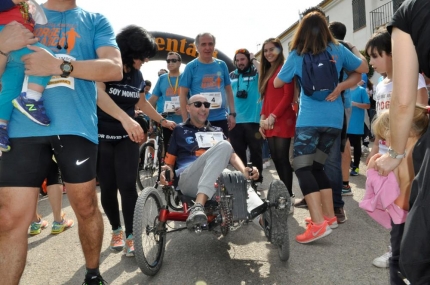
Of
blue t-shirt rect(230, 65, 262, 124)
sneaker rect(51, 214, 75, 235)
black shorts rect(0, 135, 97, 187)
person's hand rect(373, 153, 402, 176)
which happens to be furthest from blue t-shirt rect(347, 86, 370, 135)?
black shorts rect(0, 135, 97, 187)

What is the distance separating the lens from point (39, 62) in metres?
2.02

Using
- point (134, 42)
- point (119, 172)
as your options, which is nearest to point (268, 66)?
point (134, 42)

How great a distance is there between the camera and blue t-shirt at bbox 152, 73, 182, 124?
664cm

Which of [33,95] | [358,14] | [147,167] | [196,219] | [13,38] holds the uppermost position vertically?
[358,14]

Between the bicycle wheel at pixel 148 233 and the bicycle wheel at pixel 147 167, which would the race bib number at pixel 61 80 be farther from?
the bicycle wheel at pixel 147 167

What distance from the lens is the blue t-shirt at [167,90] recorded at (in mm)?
6637

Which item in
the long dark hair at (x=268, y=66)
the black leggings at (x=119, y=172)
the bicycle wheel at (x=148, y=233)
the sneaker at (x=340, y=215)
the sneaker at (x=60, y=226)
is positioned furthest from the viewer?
the long dark hair at (x=268, y=66)

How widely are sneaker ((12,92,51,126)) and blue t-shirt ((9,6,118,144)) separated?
0.10 metres

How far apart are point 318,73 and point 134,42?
157 cm

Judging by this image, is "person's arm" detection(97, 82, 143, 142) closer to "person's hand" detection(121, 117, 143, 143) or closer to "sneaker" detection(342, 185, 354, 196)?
"person's hand" detection(121, 117, 143, 143)

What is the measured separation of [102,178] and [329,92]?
2110 millimetres

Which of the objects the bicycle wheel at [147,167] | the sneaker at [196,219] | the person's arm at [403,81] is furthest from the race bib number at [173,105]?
the person's arm at [403,81]

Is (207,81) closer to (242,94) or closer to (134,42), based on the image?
(242,94)

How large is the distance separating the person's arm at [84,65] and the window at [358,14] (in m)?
26.0
